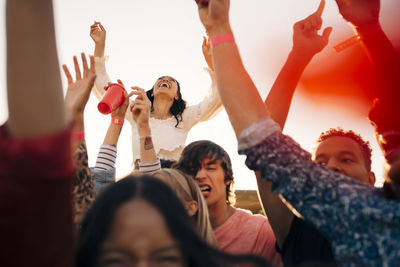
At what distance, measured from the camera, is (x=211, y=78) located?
3.77m

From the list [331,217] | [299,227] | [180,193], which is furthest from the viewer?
[180,193]

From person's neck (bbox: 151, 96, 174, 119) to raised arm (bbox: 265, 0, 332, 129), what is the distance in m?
2.33

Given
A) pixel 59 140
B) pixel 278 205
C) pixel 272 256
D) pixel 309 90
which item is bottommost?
pixel 272 256

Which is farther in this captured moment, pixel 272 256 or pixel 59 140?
pixel 272 256

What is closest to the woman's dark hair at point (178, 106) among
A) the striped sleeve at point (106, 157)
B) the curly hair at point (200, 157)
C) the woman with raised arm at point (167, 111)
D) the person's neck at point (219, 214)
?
the woman with raised arm at point (167, 111)

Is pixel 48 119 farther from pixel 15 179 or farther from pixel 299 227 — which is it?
pixel 299 227

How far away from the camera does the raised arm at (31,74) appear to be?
2.39 feet

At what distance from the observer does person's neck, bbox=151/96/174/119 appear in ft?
13.3

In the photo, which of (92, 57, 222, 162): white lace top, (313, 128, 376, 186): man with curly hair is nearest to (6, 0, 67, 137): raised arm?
(313, 128, 376, 186): man with curly hair

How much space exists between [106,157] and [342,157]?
1.48 metres

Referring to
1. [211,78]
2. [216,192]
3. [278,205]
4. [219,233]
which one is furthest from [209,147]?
[211,78]

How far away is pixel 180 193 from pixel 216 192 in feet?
1.77

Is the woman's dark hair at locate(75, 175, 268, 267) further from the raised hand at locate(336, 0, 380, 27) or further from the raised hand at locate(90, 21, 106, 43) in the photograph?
the raised hand at locate(90, 21, 106, 43)

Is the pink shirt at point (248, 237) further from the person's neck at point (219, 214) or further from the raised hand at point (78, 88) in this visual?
the raised hand at point (78, 88)
